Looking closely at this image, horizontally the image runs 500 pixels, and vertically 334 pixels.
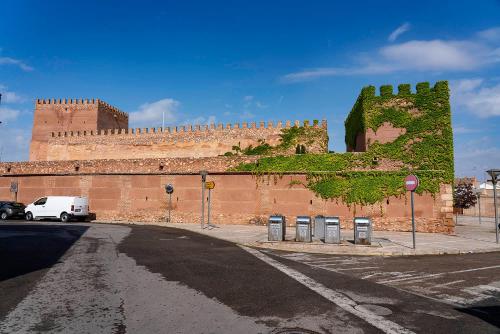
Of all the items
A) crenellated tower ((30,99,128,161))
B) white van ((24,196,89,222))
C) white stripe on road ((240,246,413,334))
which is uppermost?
crenellated tower ((30,99,128,161))

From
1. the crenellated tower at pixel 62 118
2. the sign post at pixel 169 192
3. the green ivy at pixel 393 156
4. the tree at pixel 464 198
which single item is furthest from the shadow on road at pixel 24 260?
the crenellated tower at pixel 62 118

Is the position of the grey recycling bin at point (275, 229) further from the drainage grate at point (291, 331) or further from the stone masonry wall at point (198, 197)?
the drainage grate at point (291, 331)

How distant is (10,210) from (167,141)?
16.9 m

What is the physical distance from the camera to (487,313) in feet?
17.6

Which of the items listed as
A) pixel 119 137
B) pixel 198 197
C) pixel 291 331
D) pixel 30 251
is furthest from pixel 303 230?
pixel 119 137

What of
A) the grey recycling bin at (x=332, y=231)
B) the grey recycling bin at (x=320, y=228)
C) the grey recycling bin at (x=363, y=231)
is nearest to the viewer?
the grey recycling bin at (x=363, y=231)

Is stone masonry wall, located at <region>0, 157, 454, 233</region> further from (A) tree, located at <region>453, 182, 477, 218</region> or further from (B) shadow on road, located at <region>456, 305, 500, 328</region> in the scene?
(A) tree, located at <region>453, 182, 477, 218</region>

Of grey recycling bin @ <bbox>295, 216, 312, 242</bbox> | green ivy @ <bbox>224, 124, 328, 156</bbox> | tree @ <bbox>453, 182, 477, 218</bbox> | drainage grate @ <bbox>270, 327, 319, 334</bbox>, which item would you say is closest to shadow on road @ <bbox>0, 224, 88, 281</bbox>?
drainage grate @ <bbox>270, 327, 319, 334</bbox>

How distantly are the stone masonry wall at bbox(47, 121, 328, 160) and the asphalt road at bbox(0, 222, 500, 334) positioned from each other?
2356 cm

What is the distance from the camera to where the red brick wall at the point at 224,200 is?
19188 mm

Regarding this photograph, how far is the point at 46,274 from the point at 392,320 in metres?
6.97

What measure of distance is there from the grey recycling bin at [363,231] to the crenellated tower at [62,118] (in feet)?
148

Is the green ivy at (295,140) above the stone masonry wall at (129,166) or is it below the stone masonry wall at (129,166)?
above

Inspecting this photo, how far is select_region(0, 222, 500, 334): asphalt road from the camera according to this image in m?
4.72
